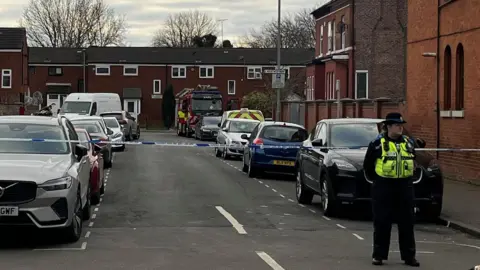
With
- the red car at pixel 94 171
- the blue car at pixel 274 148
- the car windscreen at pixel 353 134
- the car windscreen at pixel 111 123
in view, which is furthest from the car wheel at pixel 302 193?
the car windscreen at pixel 111 123

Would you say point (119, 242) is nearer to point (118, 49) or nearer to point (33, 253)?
point (33, 253)

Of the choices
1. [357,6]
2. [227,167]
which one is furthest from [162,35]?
[227,167]

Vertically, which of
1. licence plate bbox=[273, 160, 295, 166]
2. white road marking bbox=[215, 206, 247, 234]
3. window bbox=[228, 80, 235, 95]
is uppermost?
window bbox=[228, 80, 235, 95]

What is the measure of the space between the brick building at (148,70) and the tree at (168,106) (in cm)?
260

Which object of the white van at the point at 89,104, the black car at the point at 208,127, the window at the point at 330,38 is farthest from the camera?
the window at the point at 330,38

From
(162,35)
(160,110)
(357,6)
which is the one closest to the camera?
(357,6)

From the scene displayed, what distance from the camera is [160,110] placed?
285 feet

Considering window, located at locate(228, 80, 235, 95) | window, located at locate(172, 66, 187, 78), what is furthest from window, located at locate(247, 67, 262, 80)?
window, located at locate(172, 66, 187, 78)

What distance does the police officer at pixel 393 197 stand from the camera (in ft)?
34.2

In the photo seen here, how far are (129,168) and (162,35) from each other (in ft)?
309

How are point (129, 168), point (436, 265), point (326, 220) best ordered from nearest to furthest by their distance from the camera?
1. point (436, 265)
2. point (326, 220)
3. point (129, 168)

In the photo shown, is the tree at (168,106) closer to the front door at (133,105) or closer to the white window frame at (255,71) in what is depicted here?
the front door at (133,105)

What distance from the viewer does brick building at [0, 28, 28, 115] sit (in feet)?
235

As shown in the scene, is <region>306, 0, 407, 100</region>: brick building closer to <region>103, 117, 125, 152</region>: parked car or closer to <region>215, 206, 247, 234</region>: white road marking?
<region>103, 117, 125, 152</region>: parked car
